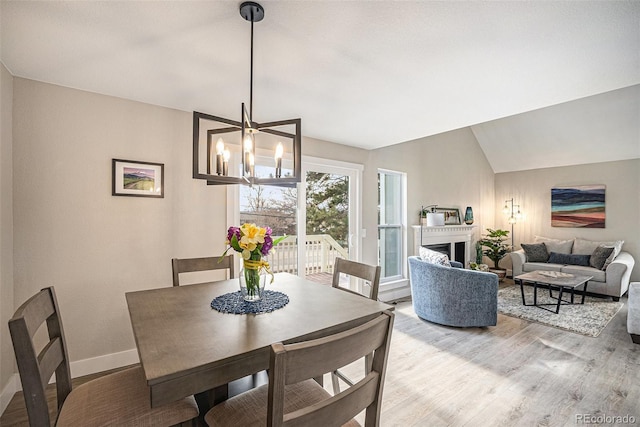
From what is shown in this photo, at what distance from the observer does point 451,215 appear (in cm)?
579

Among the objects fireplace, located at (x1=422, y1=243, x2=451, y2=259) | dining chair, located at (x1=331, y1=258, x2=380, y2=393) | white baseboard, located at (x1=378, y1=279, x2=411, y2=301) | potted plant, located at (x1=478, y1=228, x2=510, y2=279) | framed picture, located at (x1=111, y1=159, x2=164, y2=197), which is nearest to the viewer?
dining chair, located at (x1=331, y1=258, x2=380, y2=393)

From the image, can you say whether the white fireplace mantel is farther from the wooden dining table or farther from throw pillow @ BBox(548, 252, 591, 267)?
the wooden dining table

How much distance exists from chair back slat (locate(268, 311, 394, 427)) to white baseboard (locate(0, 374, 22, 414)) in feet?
7.75

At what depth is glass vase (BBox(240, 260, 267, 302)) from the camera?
157 cm

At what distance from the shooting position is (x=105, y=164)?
2.52 m

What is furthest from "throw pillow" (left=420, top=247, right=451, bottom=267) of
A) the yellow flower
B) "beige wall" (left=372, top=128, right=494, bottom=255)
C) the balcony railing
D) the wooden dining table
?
the yellow flower

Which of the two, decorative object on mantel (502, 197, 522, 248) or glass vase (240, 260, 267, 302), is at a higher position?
decorative object on mantel (502, 197, 522, 248)

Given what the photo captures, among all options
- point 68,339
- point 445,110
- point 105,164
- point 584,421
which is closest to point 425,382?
point 584,421

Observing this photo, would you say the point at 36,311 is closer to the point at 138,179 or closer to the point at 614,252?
the point at 138,179

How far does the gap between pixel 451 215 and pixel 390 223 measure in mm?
1723

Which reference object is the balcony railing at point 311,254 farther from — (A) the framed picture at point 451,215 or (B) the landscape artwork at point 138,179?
(A) the framed picture at point 451,215

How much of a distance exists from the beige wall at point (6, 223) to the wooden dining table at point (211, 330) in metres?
1.12

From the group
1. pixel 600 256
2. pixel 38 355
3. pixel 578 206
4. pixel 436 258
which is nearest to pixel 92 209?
pixel 38 355

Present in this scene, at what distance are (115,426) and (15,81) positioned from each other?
8.43ft
